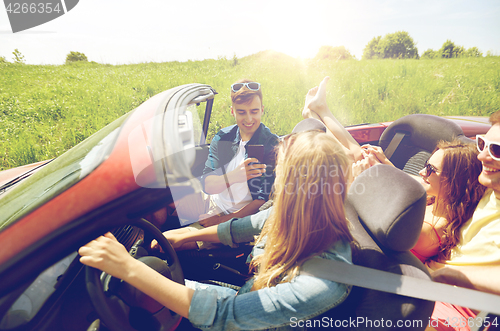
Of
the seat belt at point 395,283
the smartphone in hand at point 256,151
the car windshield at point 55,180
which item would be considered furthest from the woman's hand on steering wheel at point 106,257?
the smartphone in hand at point 256,151

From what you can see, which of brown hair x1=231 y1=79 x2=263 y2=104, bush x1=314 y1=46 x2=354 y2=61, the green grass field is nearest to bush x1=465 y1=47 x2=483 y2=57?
the green grass field

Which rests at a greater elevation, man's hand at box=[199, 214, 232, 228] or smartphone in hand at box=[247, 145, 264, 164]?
smartphone in hand at box=[247, 145, 264, 164]

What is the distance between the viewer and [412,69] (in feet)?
29.0

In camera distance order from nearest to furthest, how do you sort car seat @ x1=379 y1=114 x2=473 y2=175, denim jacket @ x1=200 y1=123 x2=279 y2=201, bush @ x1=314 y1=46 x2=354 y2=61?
car seat @ x1=379 y1=114 x2=473 y2=175, denim jacket @ x1=200 y1=123 x2=279 y2=201, bush @ x1=314 y1=46 x2=354 y2=61

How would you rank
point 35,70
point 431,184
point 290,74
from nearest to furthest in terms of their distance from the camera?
point 431,184
point 290,74
point 35,70

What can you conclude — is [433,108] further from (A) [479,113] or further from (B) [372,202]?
(B) [372,202]

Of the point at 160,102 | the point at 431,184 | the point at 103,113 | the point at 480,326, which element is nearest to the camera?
the point at 480,326

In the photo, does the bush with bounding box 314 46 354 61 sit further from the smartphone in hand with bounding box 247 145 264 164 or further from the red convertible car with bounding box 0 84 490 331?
the red convertible car with bounding box 0 84 490 331

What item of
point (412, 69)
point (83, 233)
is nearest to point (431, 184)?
point (83, 233)

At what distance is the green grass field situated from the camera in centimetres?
515

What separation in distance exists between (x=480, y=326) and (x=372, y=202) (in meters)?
0.66

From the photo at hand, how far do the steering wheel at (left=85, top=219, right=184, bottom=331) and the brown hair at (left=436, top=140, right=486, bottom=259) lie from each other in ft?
5.47

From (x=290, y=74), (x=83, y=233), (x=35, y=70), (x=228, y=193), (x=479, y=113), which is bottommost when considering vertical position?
(x=479, y=113)

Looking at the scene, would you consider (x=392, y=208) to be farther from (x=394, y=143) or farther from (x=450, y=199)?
(x=394, y=143)
